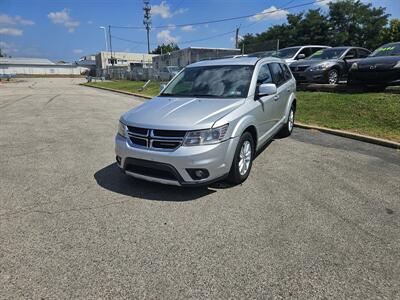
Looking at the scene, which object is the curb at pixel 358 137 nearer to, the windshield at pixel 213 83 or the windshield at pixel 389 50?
the windshield at pixel 213 83

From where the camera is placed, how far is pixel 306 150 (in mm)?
5891

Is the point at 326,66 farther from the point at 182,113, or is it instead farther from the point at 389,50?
the point at 182,113

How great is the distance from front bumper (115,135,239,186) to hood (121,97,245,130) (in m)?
0.30

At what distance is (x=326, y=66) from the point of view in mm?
11086

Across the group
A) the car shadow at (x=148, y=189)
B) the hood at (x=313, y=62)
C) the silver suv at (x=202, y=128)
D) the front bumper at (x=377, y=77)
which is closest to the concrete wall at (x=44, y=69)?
the hood at (x=313, y=62)

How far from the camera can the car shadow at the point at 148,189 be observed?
3.92 m

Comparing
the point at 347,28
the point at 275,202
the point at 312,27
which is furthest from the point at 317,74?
the point at 347,28

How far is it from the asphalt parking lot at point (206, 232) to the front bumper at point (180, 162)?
293 millimetres

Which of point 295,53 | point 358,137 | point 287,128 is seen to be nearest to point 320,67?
point 295,53

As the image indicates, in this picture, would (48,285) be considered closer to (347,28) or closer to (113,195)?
(113,195)

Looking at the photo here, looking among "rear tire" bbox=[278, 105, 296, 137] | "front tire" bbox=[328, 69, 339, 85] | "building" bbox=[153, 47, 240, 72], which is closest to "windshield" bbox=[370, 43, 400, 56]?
"front tire" bbox=[328, 69, 339, 85]

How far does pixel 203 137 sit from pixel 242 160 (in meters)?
0.91

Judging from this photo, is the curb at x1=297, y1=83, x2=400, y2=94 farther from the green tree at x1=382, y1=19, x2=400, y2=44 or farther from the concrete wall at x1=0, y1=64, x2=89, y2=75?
the concrete wall at x1=0, y1=64, x2=89, y2=75

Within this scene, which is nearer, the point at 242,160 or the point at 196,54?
the point at 242,160
